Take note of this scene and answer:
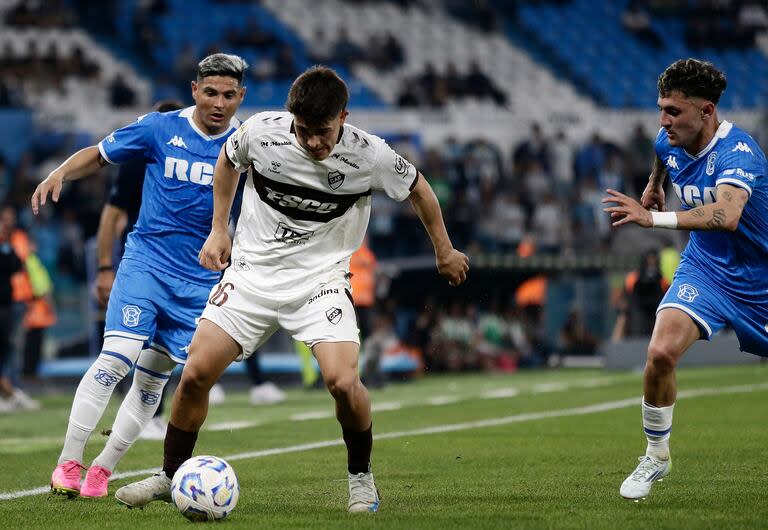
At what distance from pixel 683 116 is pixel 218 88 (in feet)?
8.48

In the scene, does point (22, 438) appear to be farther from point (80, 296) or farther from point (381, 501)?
point (80, 296)

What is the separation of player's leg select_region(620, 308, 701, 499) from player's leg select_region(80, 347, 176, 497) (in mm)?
2628

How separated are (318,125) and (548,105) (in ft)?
85.1

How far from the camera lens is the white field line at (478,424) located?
26.7 feet

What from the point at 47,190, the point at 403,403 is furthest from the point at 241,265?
the point at 403,403

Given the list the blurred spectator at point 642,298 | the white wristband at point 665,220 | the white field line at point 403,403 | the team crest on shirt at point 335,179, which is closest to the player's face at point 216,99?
the team crest on shirt at point 335,179

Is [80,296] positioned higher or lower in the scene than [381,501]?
lower

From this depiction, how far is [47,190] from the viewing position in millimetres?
6973

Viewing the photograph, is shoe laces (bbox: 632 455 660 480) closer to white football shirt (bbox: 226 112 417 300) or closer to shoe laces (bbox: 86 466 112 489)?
white football shirt (bbox: 226 112 417 300)

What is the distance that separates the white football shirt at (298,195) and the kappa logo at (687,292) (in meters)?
1.65

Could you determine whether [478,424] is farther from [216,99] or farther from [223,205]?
[223,205]

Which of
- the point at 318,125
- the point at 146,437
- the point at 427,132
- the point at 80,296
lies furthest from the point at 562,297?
the point at 318,125

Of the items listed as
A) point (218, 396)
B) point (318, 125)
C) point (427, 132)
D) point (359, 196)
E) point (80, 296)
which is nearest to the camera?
point (318, 125)

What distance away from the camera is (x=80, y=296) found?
19125mm
